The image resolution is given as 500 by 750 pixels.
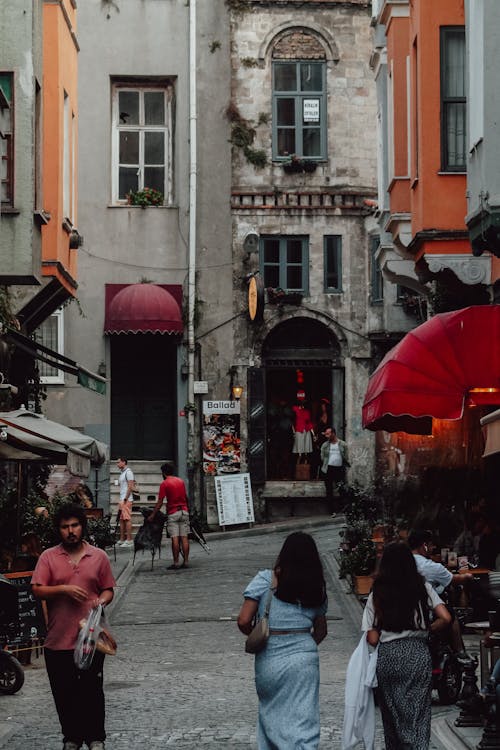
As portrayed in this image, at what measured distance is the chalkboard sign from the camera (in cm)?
1553

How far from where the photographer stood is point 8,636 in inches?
603

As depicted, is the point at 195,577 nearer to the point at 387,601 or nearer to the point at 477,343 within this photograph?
the point at 477,343

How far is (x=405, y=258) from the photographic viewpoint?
22.7 meters

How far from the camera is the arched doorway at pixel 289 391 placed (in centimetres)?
3447

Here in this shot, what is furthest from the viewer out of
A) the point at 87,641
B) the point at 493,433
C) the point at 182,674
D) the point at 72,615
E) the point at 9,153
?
the point at 9,153

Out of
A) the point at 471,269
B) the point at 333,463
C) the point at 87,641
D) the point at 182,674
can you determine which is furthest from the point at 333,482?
the point at 87,641

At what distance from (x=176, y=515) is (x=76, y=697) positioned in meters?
15.7

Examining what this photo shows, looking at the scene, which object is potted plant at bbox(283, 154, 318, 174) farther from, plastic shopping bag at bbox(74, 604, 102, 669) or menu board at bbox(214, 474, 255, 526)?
plastic shopping bag at bbox(74, 604, 102, 669)

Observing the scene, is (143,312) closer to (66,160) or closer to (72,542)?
(66,160)

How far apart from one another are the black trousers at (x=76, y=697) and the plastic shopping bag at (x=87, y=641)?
15 centimetres

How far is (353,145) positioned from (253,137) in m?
2.36

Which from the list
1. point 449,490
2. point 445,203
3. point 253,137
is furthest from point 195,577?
point 253,137

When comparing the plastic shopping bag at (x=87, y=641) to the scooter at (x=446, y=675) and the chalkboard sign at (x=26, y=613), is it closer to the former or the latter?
the scooter at (x=446, y=675)

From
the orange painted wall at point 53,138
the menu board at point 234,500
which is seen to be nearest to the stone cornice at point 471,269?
the orange painted wall at point 53,138
